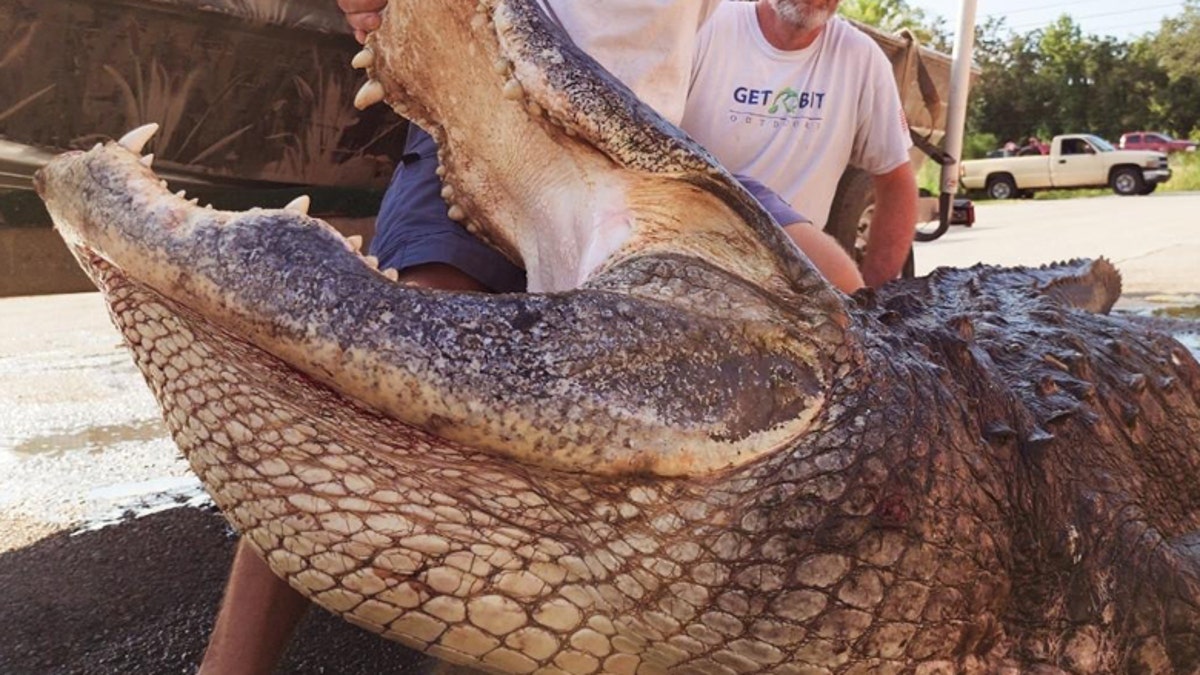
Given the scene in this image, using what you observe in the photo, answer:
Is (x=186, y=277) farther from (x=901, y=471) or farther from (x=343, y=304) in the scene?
(x=901, y=471)

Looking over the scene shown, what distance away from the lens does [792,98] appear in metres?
3.40

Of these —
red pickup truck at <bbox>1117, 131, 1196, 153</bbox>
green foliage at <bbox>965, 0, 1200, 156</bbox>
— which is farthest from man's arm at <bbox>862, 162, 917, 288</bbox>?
green foliage at <bbox>965, 0, 1200, 156</bbox>

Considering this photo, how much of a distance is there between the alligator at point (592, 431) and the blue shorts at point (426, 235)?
0.57 metres

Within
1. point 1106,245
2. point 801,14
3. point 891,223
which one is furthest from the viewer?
point 1106,245

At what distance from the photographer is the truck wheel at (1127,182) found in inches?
1085

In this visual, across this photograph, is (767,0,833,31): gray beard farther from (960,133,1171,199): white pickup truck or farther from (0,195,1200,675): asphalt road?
(960,133,1171,199): white pickup truck

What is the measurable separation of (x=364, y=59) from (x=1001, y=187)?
3067cm

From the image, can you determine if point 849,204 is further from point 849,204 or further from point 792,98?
point 792,98

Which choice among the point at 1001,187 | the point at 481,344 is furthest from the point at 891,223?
the point at 1001,187

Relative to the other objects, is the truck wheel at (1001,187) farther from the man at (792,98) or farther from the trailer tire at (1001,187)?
the man at (792,98)

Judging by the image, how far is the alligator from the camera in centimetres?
114

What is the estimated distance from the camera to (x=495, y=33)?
1.43 m

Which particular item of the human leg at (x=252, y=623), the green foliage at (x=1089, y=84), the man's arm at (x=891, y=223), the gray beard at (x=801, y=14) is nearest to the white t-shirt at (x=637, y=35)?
the human leg at (x=252, y=623)

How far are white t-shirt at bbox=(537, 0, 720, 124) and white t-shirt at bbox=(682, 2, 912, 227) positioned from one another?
1.28m
